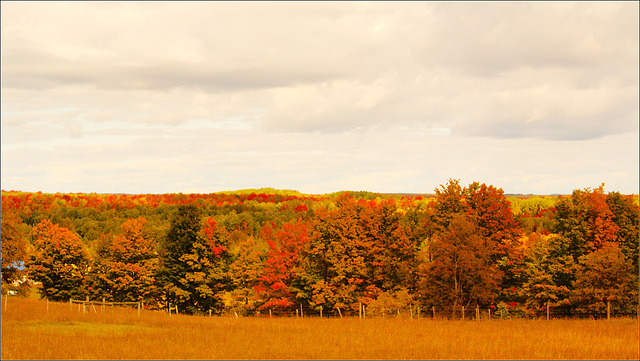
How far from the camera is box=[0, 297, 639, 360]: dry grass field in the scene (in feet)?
88.5

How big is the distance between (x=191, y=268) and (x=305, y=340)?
35.1m

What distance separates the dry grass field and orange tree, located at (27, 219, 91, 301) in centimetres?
3594

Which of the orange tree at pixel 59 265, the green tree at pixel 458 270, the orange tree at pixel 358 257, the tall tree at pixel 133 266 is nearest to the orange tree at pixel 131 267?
the tall tree at pixel 133 266

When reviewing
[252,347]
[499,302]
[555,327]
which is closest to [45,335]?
[252,347]

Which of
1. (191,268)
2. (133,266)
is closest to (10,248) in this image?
(133,266)

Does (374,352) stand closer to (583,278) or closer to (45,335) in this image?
(45,335)

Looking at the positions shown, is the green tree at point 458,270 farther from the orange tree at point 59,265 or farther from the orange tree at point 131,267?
the orange tree at point 59,265

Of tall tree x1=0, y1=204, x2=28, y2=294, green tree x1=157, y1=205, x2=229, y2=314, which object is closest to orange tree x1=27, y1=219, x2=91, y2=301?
tall tree x1=0, y1=204, x2=28, y2=294

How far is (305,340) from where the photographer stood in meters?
32.3

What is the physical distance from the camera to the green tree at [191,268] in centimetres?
6456

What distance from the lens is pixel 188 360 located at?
25062 mm

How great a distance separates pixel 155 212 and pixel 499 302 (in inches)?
5932

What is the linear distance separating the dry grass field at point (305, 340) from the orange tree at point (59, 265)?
3594 centimetres

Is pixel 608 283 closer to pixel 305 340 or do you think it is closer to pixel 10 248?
pixel 305 340
